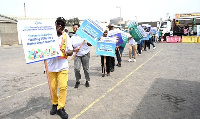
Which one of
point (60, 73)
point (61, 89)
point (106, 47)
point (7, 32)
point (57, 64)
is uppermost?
point (7, 32)

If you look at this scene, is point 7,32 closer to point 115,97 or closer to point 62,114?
point 115,97

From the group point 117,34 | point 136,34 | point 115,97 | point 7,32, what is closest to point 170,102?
point 115,97

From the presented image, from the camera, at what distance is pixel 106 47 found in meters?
7.10

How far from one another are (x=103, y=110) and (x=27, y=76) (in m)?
4.63

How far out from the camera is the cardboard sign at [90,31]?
533 cm

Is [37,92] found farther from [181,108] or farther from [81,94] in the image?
[181,108]

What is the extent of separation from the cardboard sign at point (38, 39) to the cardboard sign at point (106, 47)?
137 inches

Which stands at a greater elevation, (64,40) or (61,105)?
(64,40)

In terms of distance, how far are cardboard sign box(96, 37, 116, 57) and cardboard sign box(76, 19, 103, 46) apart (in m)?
1.50

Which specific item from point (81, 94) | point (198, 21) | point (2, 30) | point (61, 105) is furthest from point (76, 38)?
point (198, 21)

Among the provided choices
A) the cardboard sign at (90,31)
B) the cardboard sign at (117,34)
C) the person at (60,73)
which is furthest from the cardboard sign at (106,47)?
the person at (60,73)

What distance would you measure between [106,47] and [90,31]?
1.78 metres

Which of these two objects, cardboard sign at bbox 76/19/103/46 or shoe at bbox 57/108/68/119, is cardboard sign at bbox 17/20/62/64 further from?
cardboard sign at bbox 76/19/103/46

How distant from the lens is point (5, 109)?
4309mm
